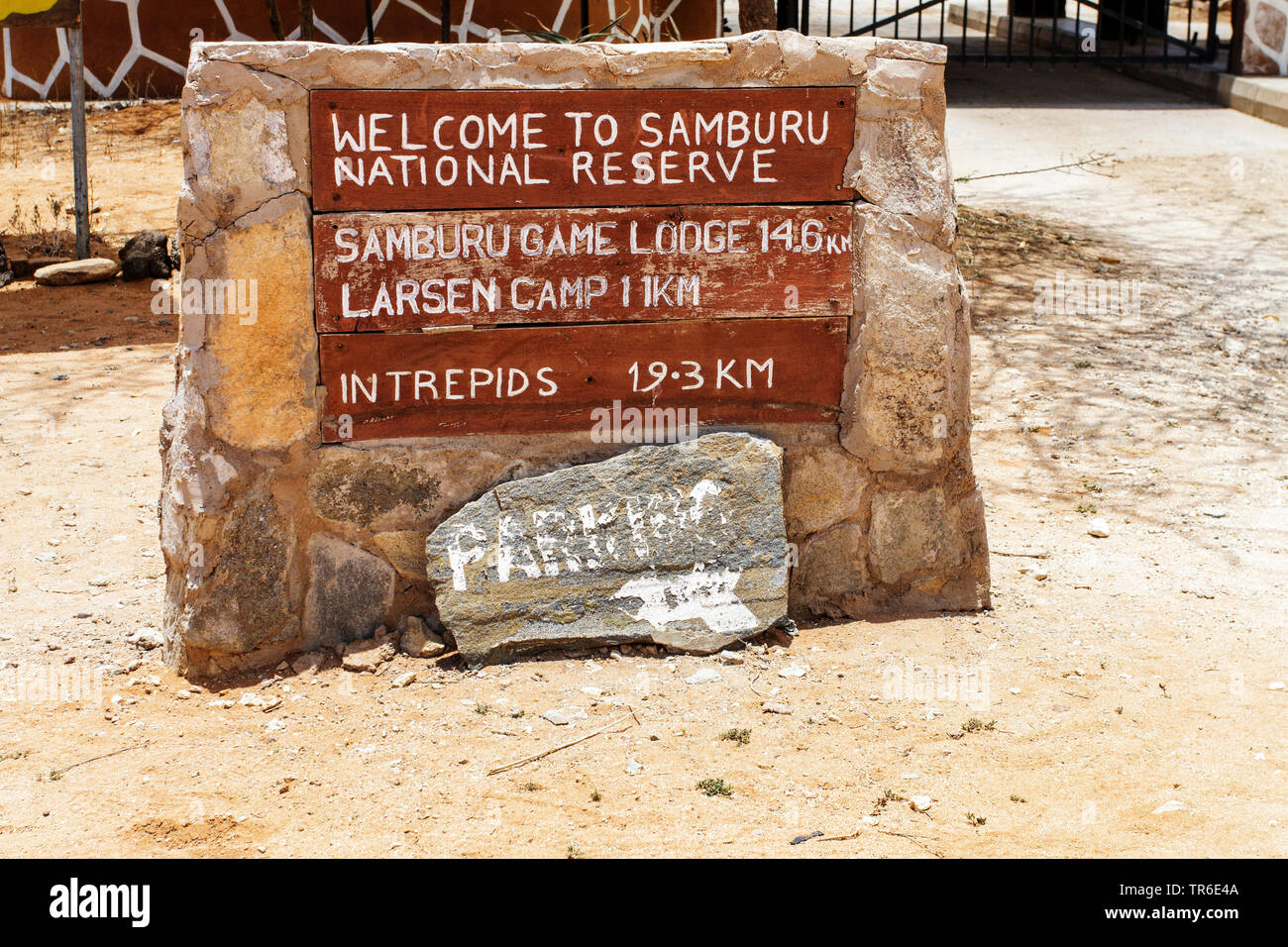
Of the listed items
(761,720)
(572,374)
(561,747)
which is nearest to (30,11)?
(572,374)

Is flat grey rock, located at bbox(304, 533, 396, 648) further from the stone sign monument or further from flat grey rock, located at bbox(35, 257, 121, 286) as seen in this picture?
flat grey rock, located at bbox(35, 257, 121, 286)

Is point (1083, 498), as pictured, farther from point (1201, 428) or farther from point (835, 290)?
point (835, 290)

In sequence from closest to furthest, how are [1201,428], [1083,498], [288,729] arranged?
[288,729] → [1083,498] → [1201,428]

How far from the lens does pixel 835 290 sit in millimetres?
4137

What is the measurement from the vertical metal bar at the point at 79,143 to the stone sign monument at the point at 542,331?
5.83m

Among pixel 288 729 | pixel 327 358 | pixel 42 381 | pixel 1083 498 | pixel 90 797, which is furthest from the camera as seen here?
pixel 42 381

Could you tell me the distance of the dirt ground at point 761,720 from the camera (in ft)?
10.5

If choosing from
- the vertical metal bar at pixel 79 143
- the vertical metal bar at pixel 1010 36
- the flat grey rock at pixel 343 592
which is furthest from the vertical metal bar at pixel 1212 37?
the flat grey rock at pixel 343 592

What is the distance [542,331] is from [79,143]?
6.49m

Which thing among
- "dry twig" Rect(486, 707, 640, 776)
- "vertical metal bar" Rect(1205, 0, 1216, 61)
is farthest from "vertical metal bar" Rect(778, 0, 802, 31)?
"vertical metal bar" Rect(1205, 0, 1216, 61)

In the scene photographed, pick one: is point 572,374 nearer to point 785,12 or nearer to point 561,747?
point 561,747

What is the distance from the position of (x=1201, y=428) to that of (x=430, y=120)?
13.0 feet

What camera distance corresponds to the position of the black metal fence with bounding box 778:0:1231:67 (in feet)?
44.6

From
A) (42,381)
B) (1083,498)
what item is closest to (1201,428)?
(1083,498)
